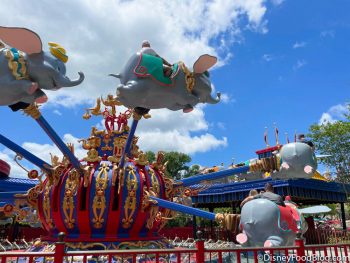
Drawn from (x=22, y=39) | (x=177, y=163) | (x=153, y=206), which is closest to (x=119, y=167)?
(x=153, y=206)

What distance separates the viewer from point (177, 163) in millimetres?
42625

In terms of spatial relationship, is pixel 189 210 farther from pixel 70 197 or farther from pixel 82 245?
pixel 70 197

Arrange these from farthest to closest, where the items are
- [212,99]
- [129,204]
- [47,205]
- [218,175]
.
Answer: [218,175]
[47,205]
[129,204]
[212,99]

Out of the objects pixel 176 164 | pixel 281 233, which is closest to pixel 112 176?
pixel 281 233

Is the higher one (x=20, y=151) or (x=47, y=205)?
(x=20, y=151)

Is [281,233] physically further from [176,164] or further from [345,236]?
[176,164]

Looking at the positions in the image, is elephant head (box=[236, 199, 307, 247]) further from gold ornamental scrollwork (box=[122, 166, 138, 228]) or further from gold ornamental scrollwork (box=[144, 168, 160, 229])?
gold ornamental scrollwork (box=[122, 166, 138, 228])

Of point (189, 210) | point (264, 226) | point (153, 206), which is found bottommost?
point (264, 226)

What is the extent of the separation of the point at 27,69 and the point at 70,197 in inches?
141

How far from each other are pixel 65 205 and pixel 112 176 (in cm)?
127

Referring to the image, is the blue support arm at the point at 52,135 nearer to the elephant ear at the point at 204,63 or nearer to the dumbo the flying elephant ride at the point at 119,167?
the dumbo the flying elephant ride at the point at 119,167

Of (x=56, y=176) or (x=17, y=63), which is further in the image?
(x=56, y=176)

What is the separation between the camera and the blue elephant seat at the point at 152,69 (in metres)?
5.34

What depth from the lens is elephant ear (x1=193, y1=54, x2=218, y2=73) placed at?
224 inches
